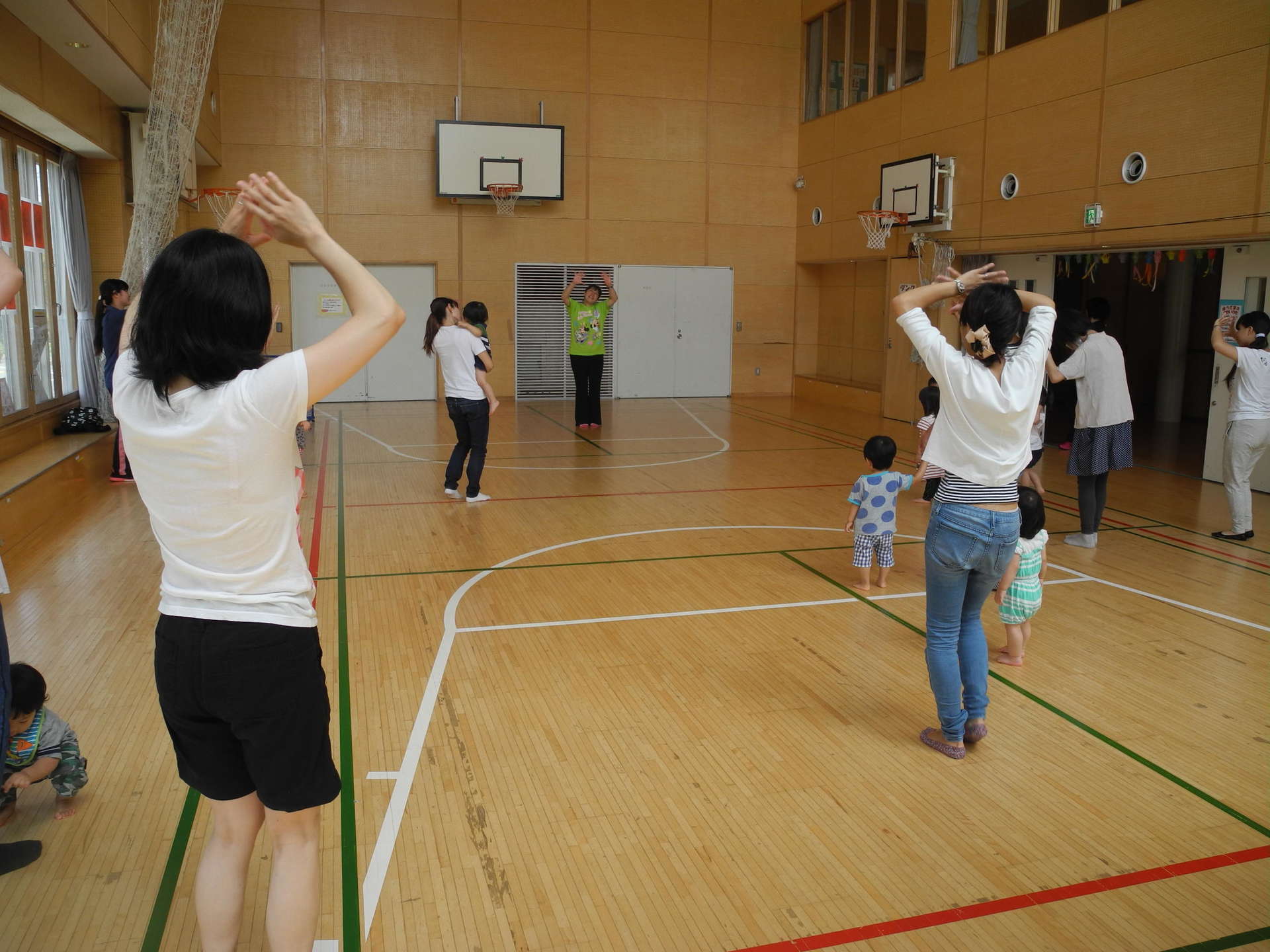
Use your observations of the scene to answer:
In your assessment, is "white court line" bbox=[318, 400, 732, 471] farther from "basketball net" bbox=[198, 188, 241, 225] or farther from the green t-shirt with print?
"basketball net" bbox=[198, 188, 241, 225]

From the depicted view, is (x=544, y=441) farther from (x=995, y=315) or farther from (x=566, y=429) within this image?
(x=995, y=315)

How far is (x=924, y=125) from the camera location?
13414mm

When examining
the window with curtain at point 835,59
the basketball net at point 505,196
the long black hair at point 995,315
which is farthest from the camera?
the window with curtain at point 835,59

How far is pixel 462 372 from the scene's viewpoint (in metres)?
7.86

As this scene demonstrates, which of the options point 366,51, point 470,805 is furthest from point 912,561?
point 366,51

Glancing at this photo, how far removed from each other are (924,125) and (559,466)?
23.8 feet

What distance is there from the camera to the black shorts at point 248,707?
1918 millimetres

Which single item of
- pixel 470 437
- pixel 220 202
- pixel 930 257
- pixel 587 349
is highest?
pixel 220 202

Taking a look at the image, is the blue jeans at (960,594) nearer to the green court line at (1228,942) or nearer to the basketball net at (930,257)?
the green court line at (1228,942)

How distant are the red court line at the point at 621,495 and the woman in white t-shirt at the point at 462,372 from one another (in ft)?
1.08

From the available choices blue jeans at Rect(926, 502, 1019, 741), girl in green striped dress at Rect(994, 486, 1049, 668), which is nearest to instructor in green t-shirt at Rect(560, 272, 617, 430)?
girl in green striped dress at Rect(994, 486, 1049, 668)

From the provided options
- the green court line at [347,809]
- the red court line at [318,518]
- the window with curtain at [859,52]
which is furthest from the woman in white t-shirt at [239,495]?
the window with curtain at [859,52]

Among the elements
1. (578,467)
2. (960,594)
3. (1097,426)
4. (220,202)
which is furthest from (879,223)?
(960,594)

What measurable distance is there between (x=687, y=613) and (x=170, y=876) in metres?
2.99
